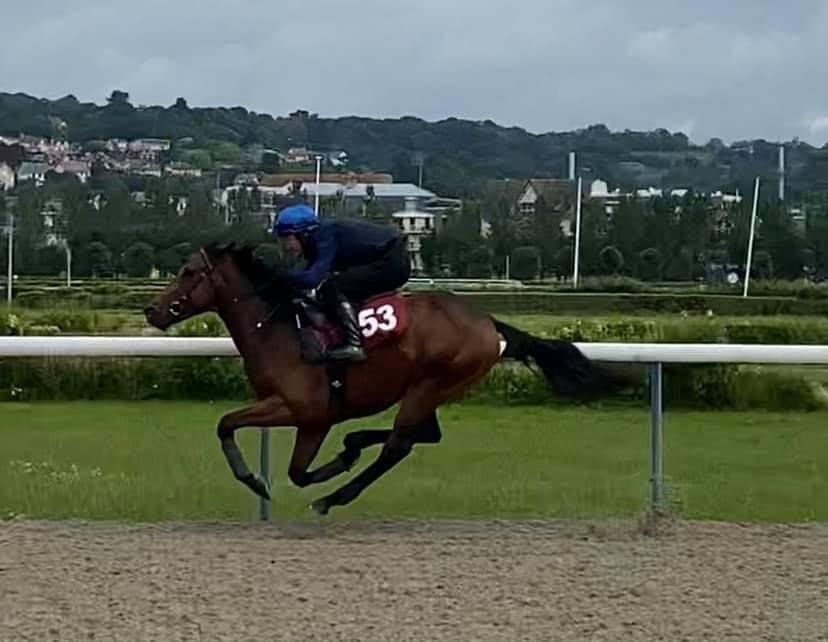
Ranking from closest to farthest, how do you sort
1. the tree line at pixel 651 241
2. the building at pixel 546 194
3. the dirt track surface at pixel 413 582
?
the dirt track surface at pixel 413 582
the tree line at pixel 651 241
the building at pixel 546 194

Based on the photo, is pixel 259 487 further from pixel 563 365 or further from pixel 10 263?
pixel 10 263

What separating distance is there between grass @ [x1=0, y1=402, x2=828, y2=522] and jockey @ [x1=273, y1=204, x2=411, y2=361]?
1287mm

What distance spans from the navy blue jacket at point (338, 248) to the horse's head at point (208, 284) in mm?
274

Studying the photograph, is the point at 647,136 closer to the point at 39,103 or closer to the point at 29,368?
the point at 39,103

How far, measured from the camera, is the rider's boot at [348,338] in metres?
7.47

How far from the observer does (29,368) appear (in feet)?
43.9

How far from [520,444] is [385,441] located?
7.37 feet

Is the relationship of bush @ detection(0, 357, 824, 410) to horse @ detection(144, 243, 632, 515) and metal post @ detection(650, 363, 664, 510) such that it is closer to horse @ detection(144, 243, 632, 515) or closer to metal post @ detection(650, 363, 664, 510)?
metal post @ detection(650, 363, 664, 510)

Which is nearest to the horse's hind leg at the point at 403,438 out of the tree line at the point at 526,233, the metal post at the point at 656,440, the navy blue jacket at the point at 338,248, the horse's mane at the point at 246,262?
the navy blue jacket at the point at 338,248

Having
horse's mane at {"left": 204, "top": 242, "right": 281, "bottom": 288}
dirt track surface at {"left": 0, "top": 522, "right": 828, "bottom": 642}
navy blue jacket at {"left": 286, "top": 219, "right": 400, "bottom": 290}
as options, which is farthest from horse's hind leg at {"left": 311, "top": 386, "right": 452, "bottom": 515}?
horse's mane at {"left": 204, "top": 242, "right": 281, "bottom": 288}

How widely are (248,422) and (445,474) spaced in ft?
6.11

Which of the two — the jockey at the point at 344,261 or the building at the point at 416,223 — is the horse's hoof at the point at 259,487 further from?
the building at the point at 416,223

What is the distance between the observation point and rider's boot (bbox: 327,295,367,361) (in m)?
7.47

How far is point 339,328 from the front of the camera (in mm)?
7508
